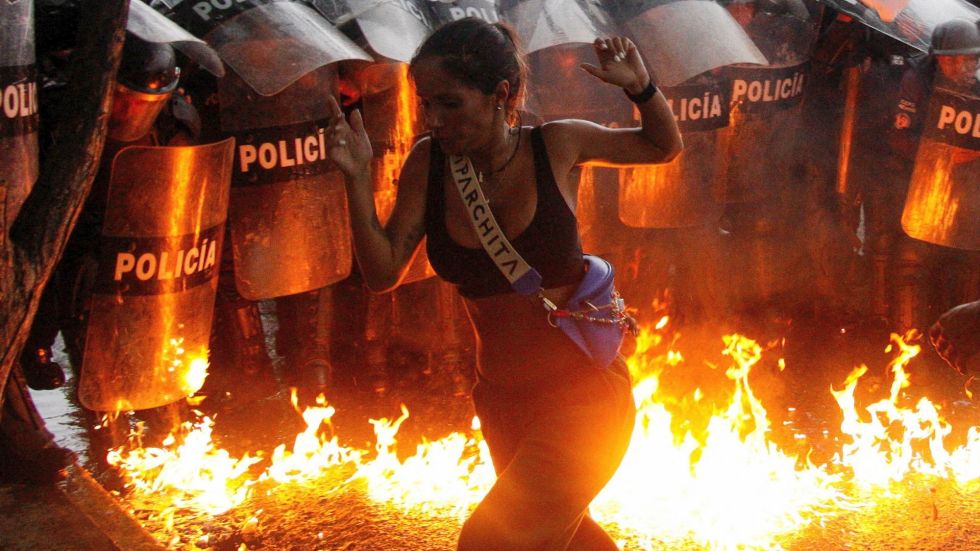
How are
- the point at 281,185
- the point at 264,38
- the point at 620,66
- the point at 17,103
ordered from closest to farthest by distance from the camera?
the point at 620,66, the point at 17,103, the point at 264,38, the point at 281,185

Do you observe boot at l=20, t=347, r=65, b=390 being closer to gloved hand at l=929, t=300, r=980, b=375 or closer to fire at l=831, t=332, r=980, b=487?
fire at l=831, t=332, r=980, b=487

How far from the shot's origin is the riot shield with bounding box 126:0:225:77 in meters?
3.85

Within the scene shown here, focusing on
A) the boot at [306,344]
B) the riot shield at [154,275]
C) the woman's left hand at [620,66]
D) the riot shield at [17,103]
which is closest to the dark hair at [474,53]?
the woman's left hand at [620,66]

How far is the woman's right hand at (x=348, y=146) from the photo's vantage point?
2674 millimetres

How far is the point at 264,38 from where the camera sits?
4.49 meters

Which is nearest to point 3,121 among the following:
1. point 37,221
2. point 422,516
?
point 37,221

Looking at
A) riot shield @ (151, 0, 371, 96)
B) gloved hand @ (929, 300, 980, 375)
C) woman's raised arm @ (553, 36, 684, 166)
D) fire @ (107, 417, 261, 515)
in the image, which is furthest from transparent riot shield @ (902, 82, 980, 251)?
fire @ (107, 417, 261, 515)

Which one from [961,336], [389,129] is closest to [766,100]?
[389,129]

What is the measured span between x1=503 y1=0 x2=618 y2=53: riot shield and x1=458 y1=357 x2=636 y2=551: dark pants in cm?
278

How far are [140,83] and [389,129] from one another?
1443 mm

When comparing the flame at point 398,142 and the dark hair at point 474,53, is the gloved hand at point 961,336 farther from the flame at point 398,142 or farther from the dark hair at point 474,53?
the flame at point 398,142

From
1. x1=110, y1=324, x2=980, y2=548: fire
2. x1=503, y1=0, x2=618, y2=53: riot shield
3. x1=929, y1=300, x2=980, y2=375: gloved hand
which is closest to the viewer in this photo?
x1=929, y1=300, x2=980, y2=375: gloved hand

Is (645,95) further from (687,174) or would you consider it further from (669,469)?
(687,174)

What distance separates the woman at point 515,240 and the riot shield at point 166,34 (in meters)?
1.47
